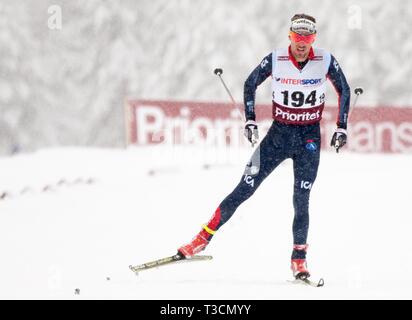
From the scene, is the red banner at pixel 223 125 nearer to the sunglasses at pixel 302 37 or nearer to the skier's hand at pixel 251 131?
the skier's hand at pixel 251 131

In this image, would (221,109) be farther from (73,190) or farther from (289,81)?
(289,81)

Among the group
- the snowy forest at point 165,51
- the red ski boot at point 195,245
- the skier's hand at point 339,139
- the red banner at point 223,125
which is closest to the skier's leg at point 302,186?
the skier's hand at point 339,139

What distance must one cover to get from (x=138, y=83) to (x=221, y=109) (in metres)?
11.2

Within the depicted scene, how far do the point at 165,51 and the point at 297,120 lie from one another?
21.8 metres

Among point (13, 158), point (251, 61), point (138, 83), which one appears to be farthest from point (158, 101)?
point (138, 83)

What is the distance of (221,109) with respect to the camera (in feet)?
57.6

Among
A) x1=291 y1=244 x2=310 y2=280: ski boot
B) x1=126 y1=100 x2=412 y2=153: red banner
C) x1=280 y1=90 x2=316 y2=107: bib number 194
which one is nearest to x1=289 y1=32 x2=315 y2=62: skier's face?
x1=280 y1=90 x2=316 y2=107: bib number 194

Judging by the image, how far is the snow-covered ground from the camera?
586 cm

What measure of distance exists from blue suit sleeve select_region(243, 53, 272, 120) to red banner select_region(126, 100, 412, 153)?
33.5ft

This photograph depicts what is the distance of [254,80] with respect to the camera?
5.93 m

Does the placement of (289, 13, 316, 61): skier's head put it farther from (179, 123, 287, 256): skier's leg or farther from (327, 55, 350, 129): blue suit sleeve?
(179, 123, 287, 256): skier's leg

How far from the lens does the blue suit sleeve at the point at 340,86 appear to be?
5.80 metres

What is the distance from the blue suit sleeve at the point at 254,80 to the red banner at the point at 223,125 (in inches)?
402

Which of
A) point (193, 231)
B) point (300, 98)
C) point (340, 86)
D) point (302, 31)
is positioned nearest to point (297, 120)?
point (300, 98)
